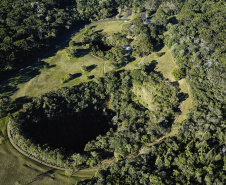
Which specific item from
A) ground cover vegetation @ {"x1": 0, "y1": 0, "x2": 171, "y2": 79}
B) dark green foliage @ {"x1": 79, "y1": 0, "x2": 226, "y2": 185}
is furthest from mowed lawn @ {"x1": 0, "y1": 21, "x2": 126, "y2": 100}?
dark green foliage @ {"x1": 79, "y1": 0, "x2": 226, "y2": 185}

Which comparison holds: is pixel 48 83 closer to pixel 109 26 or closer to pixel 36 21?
pixel 36 21

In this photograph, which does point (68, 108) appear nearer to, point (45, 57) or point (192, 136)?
point (45, 57)

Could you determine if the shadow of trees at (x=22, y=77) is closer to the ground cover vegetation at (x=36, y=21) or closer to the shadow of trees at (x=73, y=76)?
the ground cover vegetation at (x=36, y=21)

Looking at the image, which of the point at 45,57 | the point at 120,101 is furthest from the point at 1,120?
the point at 120,101

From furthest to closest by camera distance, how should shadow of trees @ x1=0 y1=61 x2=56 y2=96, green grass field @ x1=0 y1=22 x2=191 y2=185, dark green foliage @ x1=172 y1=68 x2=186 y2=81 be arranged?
shadow of trees @ x1=0 y1=61 x2=56 y2=96 < dark green foliage @ x1=172 y1=68 x2=186 y2=81 < green grass field @ x1=0 y1=22 x2=191 y2=185

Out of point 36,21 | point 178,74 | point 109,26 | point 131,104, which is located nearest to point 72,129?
point 131,104

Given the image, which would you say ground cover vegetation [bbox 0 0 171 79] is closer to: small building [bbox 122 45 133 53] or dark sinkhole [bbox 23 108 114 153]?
dark sinkhole [bbox 23 108 114 153]

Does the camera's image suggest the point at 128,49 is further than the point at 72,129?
Yes

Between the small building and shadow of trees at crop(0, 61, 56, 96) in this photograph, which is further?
the small building
